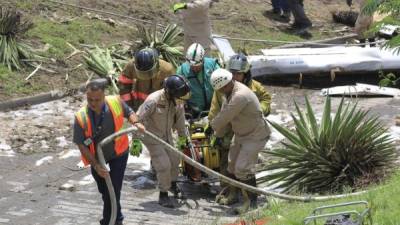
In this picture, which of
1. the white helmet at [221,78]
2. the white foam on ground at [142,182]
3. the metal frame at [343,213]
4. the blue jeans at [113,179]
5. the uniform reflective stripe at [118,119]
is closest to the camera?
the metal frame at [343,213]

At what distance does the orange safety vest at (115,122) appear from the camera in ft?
23.7

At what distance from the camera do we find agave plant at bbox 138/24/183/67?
46.5 feet

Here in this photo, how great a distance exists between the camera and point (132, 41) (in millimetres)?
15531

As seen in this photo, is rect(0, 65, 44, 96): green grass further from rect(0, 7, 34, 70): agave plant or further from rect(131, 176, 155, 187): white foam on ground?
rect(131, 176, 155, 187): white foam on ground

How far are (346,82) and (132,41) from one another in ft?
13.1

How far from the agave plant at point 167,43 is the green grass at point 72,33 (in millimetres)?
1079

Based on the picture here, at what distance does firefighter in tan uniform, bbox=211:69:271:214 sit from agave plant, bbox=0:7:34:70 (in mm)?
5457

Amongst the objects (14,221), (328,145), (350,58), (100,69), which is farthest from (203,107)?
(350,58)

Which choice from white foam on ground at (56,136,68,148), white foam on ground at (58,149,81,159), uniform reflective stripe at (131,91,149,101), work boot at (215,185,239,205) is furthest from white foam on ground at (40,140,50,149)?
work boot at (215,185,239,205)

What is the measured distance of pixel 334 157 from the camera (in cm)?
896

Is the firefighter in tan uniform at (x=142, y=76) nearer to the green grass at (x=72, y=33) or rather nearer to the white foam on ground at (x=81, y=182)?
the white foam on ground at (x=81, y=182)

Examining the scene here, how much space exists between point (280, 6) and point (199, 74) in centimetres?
1156

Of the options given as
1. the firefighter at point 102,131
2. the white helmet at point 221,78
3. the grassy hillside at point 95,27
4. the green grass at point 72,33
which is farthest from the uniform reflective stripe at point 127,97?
the green grass at point 72,33

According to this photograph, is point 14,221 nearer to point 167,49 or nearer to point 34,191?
point 34,191
